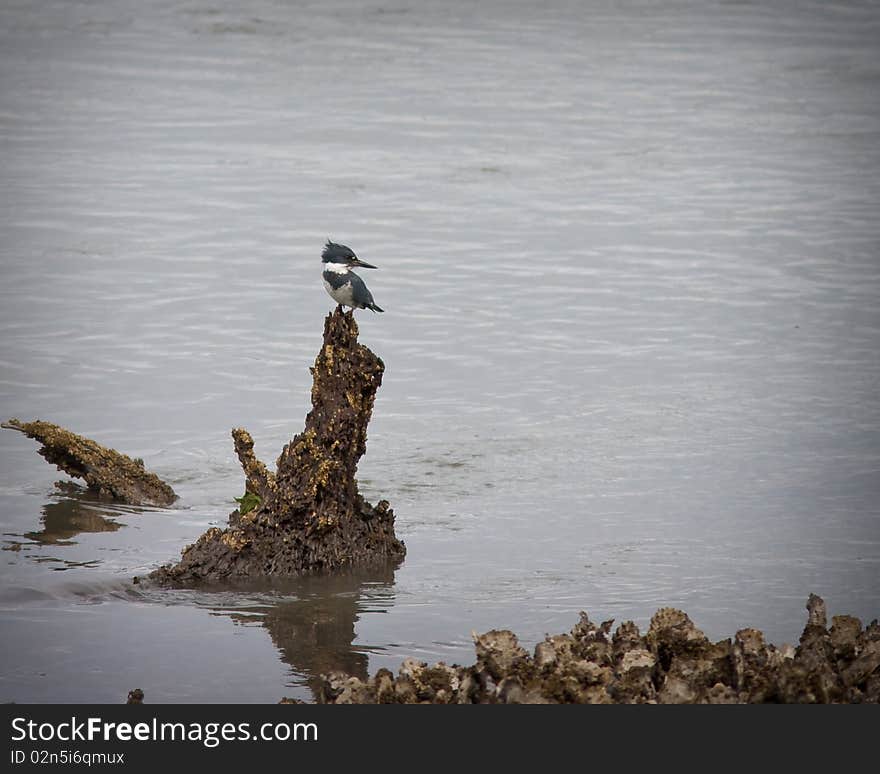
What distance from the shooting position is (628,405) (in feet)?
42.4

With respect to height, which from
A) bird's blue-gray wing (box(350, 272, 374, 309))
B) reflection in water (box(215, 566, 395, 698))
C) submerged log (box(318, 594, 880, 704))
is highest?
bird's blue-gray wing (box(350, 272, 374, 309))

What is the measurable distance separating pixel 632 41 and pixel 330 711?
76.3ft

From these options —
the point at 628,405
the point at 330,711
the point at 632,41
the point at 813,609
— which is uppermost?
the point at 632,41

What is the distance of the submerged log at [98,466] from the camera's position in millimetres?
10008

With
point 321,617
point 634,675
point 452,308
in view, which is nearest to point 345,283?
point 321,617

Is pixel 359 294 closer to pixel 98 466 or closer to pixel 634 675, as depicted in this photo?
pixel 98 466

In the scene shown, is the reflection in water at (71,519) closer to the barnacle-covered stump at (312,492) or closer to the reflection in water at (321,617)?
the barnacle-covered stump at (312,492)

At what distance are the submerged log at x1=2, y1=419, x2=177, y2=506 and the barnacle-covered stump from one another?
64.7 inches

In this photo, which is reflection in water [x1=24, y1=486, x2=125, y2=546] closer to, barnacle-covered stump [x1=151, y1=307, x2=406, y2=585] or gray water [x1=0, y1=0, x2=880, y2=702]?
gray water [x1=0, y1=0, x2=880, y2=702]

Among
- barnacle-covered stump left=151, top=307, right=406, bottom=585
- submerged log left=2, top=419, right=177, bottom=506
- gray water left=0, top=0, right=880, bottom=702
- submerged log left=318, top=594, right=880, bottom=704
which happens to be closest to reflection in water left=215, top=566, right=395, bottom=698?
gray water left=0, top=0, right=880, bottom=702

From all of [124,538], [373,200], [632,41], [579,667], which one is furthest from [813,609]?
[632,41]

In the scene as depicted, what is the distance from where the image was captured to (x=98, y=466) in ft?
33.1

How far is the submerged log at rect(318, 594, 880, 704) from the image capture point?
623cm

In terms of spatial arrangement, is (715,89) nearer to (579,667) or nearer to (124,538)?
(124,538)
